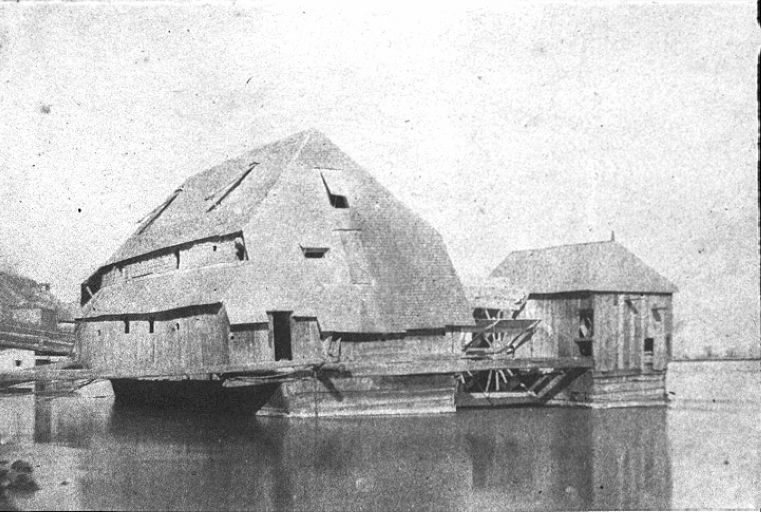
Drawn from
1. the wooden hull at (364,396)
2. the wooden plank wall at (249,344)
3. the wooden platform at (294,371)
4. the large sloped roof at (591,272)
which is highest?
the large sloped roof at (591,272)

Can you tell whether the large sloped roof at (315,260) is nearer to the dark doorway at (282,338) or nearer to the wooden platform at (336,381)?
the wooden platform at (336,381)

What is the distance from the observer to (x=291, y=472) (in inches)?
699

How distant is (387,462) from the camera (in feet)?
63.0

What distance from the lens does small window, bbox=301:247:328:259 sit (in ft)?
94.9

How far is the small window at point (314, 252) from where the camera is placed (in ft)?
94.9

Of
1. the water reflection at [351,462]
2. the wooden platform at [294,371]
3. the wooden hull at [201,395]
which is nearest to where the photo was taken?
the water reflection at [351,462]

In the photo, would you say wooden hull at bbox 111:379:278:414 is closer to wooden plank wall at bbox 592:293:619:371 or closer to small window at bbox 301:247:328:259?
small window at bbox 301:247:328:259

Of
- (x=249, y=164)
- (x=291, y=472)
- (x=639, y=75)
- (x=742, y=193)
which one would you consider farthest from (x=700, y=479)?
(x=249, y=164)

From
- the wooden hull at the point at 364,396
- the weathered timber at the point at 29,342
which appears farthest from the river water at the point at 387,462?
the weathered timber at the point at 29,342

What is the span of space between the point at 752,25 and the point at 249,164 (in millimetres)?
22996

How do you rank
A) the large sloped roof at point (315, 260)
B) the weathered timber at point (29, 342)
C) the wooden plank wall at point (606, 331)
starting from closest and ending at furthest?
the large sloped roof at point (315, 260), the wooden plank wall at point (606, 331), the weathered timber at point (29, 342)

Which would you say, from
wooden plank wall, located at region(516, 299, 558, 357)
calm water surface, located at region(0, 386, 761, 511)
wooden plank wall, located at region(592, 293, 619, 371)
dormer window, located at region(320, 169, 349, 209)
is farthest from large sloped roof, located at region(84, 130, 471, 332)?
wooden plank wall, located at region(592, 293, 619, 371)

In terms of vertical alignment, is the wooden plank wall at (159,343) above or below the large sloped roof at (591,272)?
below

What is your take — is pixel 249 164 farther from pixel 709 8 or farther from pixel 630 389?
pixel 709 8
